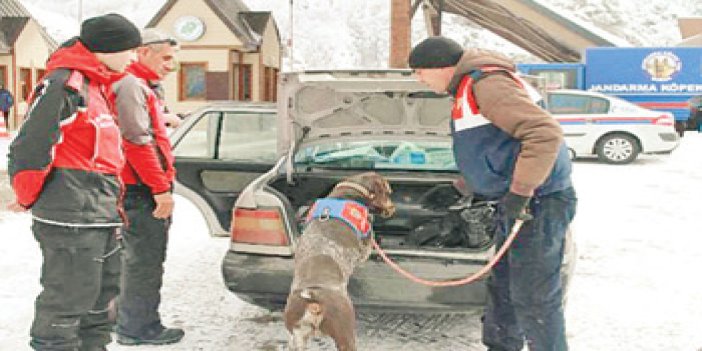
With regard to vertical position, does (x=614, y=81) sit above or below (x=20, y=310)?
above

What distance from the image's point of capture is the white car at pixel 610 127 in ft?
43.6

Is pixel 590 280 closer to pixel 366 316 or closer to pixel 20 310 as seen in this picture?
pixel 366 316

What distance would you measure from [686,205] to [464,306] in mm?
6441

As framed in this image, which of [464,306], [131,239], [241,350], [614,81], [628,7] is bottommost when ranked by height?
[241,350]

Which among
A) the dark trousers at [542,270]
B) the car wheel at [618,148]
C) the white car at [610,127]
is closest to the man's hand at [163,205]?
the dark trousers at [542,270]

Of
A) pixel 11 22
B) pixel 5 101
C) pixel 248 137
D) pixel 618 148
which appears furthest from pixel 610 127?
pixel 11 22

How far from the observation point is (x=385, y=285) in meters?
3.61

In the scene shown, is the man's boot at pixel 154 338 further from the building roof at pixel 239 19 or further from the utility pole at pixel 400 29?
the building roof at pixel 239 19

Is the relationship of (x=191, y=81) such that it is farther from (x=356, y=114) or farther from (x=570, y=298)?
(x=570, y=298)

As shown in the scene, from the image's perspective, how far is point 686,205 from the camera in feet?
29.0

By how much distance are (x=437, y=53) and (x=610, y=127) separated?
11289mm

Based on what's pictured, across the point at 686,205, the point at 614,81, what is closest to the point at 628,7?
the point at 614,81

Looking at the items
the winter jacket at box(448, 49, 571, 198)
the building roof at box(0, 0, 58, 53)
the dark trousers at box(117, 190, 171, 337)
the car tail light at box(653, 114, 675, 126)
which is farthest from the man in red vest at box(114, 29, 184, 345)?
the building roof at box(0, 0, 58, 53)

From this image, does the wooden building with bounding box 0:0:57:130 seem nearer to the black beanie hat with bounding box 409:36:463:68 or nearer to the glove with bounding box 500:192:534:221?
the black beanie hat with bounding box 409:36:463:68
